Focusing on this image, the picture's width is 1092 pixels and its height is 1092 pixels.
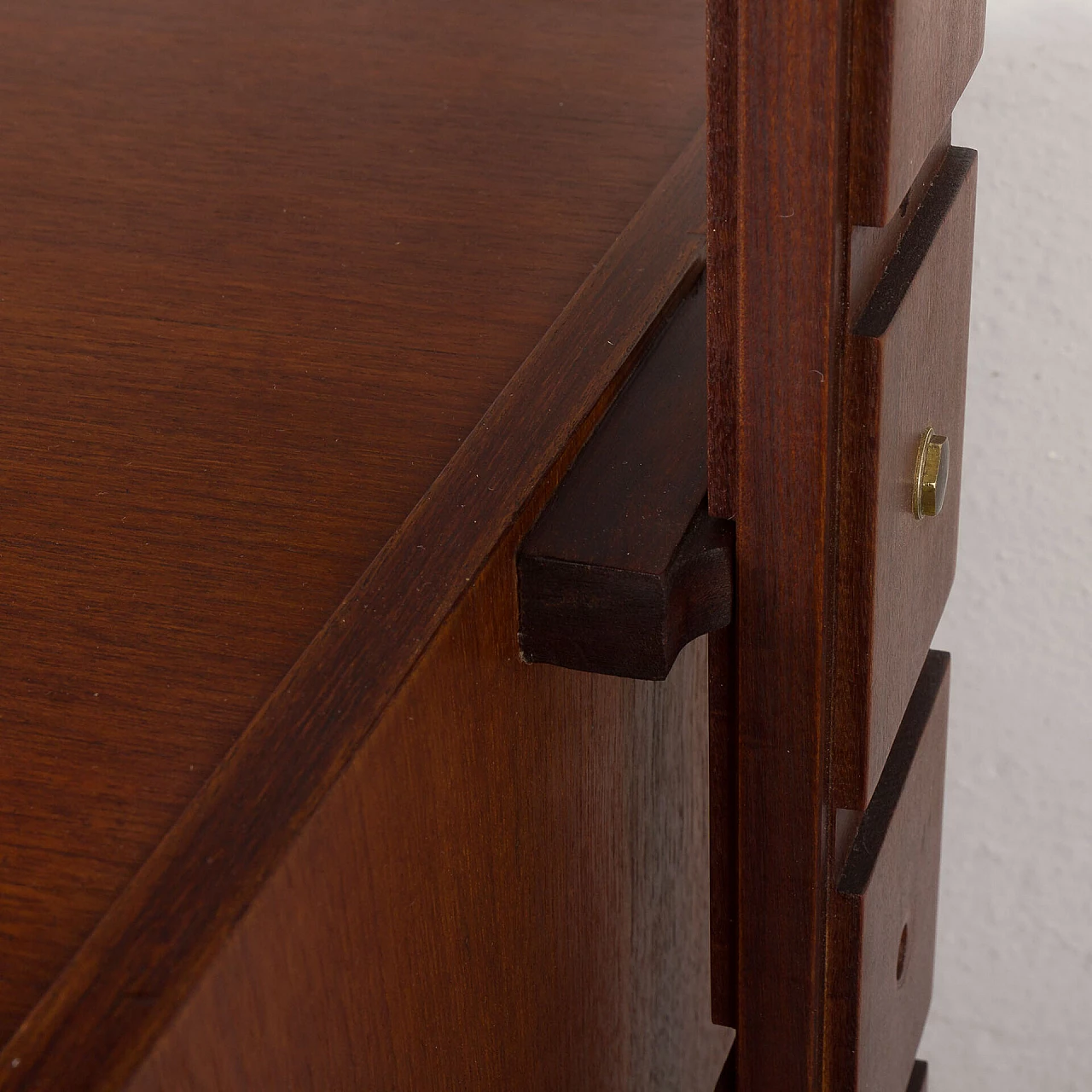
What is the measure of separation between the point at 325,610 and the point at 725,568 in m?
0.10

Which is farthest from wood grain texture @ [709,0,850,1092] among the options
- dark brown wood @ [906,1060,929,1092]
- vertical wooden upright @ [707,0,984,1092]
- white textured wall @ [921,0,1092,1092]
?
white textured wall @ [921,0,1092,1092]

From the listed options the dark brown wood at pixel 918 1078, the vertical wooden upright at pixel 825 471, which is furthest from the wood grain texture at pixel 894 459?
the dark brown wood at pixel 918 1078

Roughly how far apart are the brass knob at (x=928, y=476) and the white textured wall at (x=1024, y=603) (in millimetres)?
311

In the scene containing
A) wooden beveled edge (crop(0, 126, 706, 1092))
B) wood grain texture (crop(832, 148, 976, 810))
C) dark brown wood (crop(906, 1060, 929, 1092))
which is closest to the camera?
wooden beveled edge (crop(0, 126, 706, 1092))

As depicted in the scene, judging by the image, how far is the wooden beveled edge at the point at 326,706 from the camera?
0.79 ft

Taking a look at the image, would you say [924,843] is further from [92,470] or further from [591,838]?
[92,470]

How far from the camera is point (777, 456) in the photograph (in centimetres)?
34

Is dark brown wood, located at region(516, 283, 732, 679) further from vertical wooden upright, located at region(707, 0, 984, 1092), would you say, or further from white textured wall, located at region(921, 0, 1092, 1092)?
white textured wall, located at region(921, 0, 1092, 1092)

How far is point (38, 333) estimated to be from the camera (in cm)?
40

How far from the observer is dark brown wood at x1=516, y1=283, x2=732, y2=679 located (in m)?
0.35

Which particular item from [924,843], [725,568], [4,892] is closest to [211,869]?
[4,892]

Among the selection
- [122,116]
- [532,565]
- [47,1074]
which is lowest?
[47,1074]

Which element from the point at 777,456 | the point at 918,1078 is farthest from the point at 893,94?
the point at 918,1078

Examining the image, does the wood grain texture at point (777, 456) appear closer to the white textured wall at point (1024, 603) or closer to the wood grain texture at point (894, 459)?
the wood grain texture at point (894, 459)
